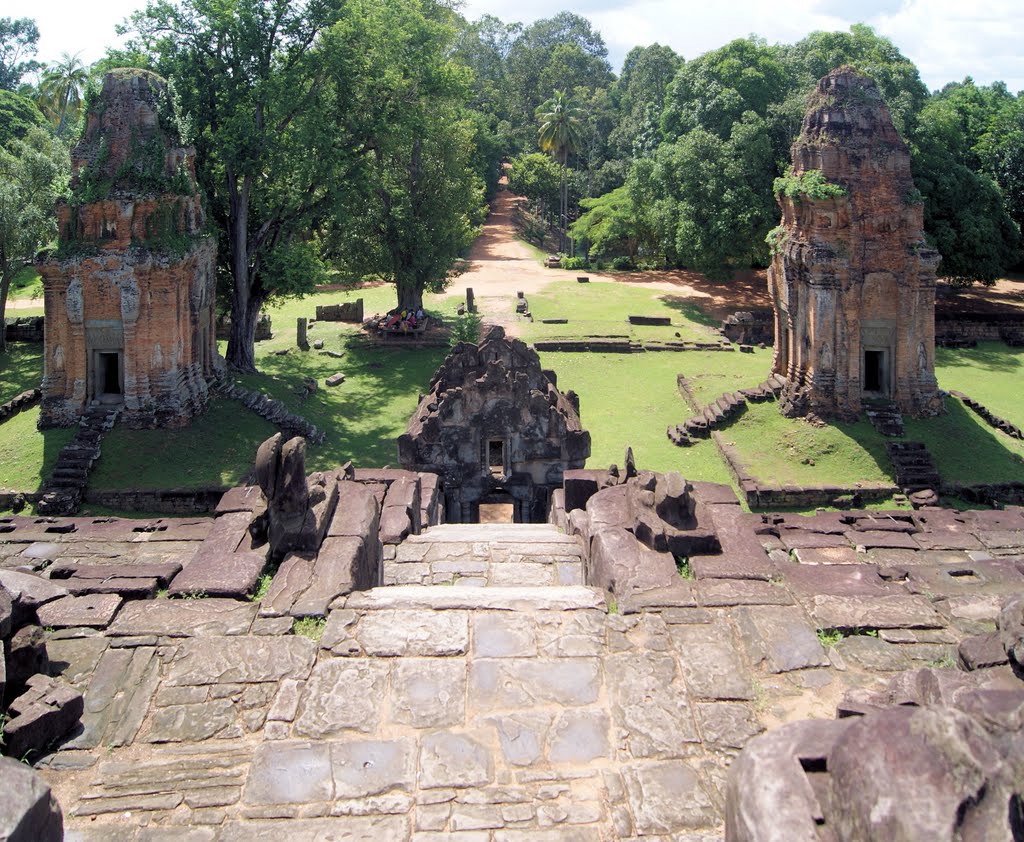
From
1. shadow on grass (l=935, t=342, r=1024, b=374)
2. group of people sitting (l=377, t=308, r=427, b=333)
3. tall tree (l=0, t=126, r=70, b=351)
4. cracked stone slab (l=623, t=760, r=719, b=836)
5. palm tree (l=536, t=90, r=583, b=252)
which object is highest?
palm tree (l=536, t=90, r=583, b=252)

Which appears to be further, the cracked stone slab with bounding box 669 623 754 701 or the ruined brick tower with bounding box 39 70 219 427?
the ruined brick tower with bounding box 39 70 219 427

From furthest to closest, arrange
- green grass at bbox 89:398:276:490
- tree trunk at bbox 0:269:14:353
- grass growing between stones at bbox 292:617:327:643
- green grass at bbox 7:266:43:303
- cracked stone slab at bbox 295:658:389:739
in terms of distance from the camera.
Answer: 1. green grass at bbox 7:266:43:303
2. tree trunk at bbox 0:269:14:353
3. green grass at bbox 89:398:276:490
4. grass growing between stones at bbox 292:617:327:643
5. cracked stone slab at bbox 295:658:389:739

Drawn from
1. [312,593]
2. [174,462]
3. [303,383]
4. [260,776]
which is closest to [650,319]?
[303,383]

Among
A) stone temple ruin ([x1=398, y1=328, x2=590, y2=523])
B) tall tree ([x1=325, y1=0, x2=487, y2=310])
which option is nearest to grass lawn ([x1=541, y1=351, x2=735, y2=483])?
stone temple ruin ([x1=398, y1=328, x2=590, y2=523])

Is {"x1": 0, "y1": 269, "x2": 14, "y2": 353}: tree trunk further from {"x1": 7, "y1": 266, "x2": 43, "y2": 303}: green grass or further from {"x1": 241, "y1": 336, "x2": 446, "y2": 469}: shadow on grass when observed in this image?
{"x1": 7, "y1": 266, "x2": 43, "y2": 303}: green grass

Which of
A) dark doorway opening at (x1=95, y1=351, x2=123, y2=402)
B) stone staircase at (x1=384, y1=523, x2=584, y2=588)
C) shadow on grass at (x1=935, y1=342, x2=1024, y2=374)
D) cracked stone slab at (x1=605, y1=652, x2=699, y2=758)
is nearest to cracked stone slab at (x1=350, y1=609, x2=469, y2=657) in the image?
cracked stone slab at (x1=605, y1=652, x2=699, y2=758)

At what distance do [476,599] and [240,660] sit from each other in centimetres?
226

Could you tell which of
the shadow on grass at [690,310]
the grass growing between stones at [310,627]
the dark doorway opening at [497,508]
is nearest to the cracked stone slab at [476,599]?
the grass growing between stones at [310,627]

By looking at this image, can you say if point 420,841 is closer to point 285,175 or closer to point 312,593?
point 312,593

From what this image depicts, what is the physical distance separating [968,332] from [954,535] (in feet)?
74.7

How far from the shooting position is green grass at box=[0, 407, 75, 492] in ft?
69.7

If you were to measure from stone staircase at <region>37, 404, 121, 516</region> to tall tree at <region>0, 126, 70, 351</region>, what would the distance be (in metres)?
9.58

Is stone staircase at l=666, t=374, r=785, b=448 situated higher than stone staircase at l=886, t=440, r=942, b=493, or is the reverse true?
stone staircase at l=666, t=374, r=785, b=448

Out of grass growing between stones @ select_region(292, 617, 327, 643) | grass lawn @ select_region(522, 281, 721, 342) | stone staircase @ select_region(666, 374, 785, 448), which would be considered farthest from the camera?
grass lawn @ select_region(522, 281, 721, 342)
